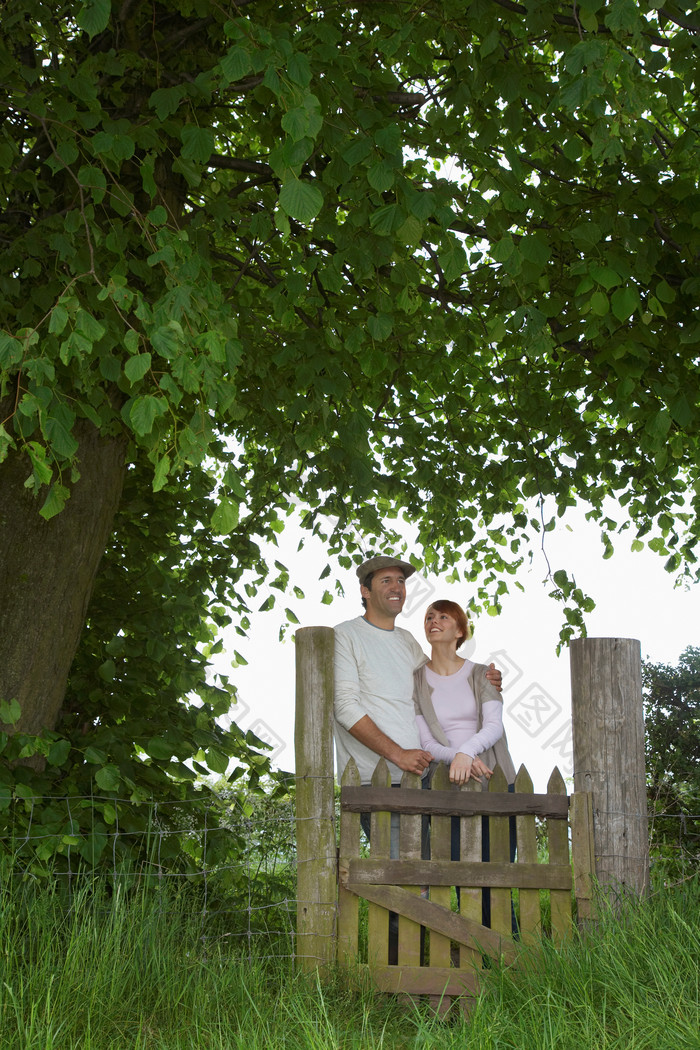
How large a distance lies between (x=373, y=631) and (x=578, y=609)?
4.01 metres

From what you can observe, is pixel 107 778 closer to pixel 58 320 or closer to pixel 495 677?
pixel 495 677

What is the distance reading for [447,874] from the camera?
4.45 metres

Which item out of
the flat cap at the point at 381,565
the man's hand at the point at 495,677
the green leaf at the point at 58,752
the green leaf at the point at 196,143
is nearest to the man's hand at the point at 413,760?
the man's hand at the point at 495,677

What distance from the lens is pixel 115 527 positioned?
756cm

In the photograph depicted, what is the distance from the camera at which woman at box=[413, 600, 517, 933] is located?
14.8 ft

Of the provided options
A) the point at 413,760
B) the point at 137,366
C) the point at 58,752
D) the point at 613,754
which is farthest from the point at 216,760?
the point at 137,366

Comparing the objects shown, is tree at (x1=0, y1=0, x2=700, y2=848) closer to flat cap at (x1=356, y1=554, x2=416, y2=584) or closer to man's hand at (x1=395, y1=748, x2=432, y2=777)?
flat cap at (x1=356, y1=554, x2=416, y2=584)

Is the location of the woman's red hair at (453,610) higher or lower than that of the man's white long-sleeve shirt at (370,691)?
higher

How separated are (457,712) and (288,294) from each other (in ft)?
8.76

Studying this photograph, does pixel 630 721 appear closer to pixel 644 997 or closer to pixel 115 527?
pixel 644 997

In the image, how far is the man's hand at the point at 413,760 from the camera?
4.44 m

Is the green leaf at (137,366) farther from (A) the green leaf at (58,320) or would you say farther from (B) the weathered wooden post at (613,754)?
(B) the weathered wooden post at (613,754)

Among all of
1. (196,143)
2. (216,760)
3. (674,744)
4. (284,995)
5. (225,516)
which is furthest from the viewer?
(674,744)

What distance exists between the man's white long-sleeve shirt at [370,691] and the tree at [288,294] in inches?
42.3
